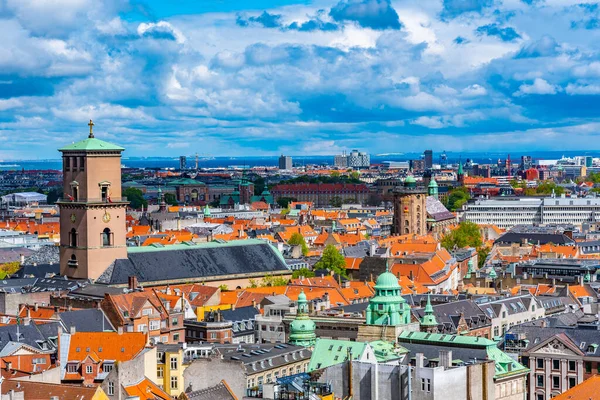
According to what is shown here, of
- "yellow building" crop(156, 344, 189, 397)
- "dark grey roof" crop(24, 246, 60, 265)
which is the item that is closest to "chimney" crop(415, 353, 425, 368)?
"yellow building" crop(156, 344, 189, 397)

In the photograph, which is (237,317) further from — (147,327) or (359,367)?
(359,367)

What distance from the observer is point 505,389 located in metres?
78.1

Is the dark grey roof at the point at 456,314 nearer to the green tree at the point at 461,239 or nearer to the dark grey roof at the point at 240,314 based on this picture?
the dark grey roof at the point at 240,314

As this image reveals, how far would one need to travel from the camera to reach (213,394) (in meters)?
67.6

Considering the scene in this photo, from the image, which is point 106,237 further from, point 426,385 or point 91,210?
point 426,385

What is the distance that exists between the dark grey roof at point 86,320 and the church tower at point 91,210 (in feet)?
65.5

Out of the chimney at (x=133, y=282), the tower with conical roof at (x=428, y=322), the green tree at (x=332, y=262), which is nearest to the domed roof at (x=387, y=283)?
the tower with conical roof at (x=428, y=322)

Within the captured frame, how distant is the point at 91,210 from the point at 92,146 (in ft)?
19.2

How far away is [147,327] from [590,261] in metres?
73.3

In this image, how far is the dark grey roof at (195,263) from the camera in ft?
369

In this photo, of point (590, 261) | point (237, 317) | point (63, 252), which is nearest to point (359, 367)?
point (237, 317)

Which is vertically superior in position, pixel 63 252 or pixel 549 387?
pixel 63 252

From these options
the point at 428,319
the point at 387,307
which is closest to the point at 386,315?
the point at 387,307

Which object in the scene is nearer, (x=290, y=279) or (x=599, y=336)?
(x=599, y=336)
